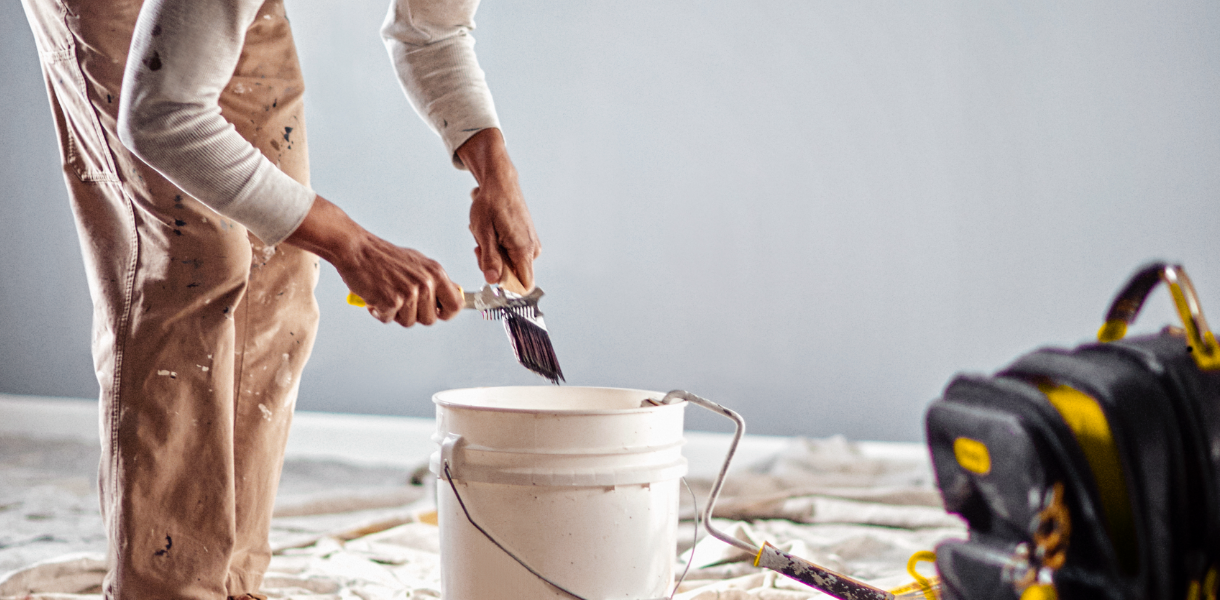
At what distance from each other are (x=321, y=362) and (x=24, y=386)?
99 cm

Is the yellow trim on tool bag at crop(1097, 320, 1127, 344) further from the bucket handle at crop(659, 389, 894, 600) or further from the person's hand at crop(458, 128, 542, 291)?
the person's hand at crop(458, 128, 542, 291)

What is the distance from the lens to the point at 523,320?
120 cm

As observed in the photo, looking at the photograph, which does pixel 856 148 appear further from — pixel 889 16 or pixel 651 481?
pixel 651 481

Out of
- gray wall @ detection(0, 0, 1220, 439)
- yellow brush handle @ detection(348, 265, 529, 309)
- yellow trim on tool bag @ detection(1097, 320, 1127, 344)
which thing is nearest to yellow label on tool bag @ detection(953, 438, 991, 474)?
yellow trim on tool bag @ detection(1097, 320, 1127, 344)

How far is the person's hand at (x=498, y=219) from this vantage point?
122 cm

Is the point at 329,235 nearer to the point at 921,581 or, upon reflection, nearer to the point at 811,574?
the point at 811,574

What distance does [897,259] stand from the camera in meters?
2.09

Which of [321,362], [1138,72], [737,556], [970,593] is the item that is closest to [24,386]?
[321,362]

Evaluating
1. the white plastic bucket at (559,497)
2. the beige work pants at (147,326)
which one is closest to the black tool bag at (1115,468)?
the white plastic bucket at (559,497)

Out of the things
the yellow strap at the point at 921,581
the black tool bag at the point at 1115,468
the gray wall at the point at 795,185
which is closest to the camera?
the black tool bag at the point at 1115,468

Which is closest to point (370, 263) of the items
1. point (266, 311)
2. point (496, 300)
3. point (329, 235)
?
point (329, 235)

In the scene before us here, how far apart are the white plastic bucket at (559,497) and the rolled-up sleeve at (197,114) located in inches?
12.1

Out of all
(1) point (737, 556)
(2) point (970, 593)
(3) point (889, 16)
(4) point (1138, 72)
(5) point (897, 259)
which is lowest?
(1) point (737, 556)

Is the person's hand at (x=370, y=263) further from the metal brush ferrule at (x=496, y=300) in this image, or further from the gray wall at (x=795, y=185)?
the gray wall at (x=795, y=185)
